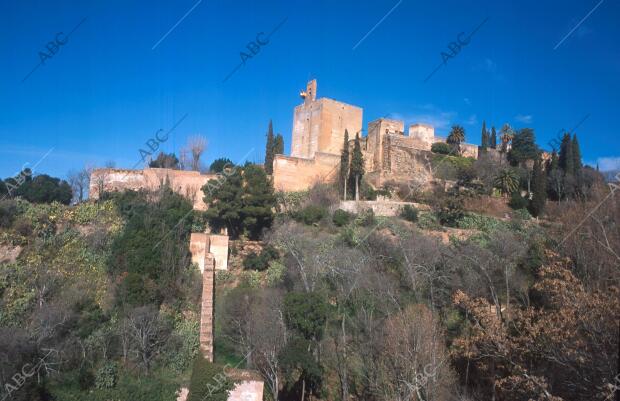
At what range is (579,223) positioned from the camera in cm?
1794

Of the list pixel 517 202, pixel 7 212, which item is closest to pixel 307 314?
pixel 7 212

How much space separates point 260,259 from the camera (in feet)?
73.6

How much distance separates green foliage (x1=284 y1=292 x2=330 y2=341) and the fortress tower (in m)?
20.5

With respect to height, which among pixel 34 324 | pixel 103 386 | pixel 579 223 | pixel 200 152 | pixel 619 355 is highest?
pixel 200 152

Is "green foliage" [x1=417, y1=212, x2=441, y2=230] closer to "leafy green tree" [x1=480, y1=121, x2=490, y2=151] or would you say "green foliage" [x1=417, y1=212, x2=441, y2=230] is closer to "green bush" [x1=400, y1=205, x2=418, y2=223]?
"green bush" [x1=400, y1=205, x2=418, y2=223]

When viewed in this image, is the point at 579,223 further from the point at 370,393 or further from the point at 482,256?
the point at 370,393

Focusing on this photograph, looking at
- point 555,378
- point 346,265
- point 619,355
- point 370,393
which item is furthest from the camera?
point 346,265

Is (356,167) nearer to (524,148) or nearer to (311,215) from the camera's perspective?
(311,215)

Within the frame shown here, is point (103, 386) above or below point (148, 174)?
below

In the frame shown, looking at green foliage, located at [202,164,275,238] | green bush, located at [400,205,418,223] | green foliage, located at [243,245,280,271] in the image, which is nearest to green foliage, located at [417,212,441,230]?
Result: green bush, located at [400,205,418,223]

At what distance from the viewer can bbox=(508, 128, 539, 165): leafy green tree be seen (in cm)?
3797

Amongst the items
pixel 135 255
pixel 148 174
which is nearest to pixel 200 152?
pixel 148 174

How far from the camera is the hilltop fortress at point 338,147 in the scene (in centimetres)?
3253

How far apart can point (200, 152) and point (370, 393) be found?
29.2 metres
